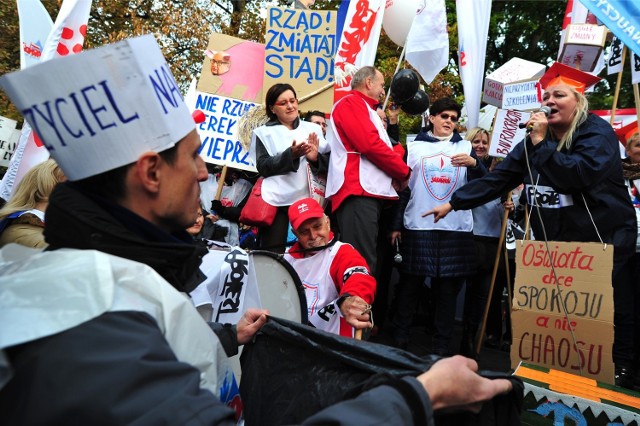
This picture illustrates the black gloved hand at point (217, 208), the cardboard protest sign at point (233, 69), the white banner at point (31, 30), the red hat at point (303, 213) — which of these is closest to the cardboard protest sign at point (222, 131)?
the cardboard protest sign at point (233, 69)

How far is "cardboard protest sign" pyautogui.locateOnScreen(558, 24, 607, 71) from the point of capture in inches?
220

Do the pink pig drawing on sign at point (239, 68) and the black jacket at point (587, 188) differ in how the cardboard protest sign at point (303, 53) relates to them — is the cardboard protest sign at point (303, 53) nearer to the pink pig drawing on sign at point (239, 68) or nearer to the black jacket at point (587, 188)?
the pink pig drawing on sign at point (239, 68)

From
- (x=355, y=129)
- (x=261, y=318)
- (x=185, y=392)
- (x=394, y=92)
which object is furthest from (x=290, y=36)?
(x=185, y=392)

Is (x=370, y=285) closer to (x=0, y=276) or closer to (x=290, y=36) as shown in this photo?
(x=0, y=276)

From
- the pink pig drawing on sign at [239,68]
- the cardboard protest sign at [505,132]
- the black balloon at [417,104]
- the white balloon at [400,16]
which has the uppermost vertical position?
the white balloon at [400,16]

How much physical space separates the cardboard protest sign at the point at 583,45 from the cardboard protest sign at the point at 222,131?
10.5ft

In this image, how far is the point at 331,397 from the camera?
1.52 metres

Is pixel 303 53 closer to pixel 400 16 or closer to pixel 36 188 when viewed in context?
pixel 400 16

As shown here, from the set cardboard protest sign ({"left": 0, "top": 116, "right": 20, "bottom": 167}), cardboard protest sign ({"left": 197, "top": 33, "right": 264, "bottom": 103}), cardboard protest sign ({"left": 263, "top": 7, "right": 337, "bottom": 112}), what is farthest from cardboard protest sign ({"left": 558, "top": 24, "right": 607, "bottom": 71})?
cardboard protest sign ({"left": 0, "top": 116, "right": 20, "bottom": 167})

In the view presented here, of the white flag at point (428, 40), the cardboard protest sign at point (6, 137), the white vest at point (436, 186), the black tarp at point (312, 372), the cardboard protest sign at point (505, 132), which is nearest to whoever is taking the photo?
the black tarp at point (312, 372)

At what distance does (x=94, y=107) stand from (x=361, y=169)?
325 cm

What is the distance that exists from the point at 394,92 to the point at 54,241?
445 centimetres

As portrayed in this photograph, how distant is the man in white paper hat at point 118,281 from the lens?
100 centimetres

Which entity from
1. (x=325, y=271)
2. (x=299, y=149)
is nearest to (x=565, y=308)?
(x=325, y=271)
